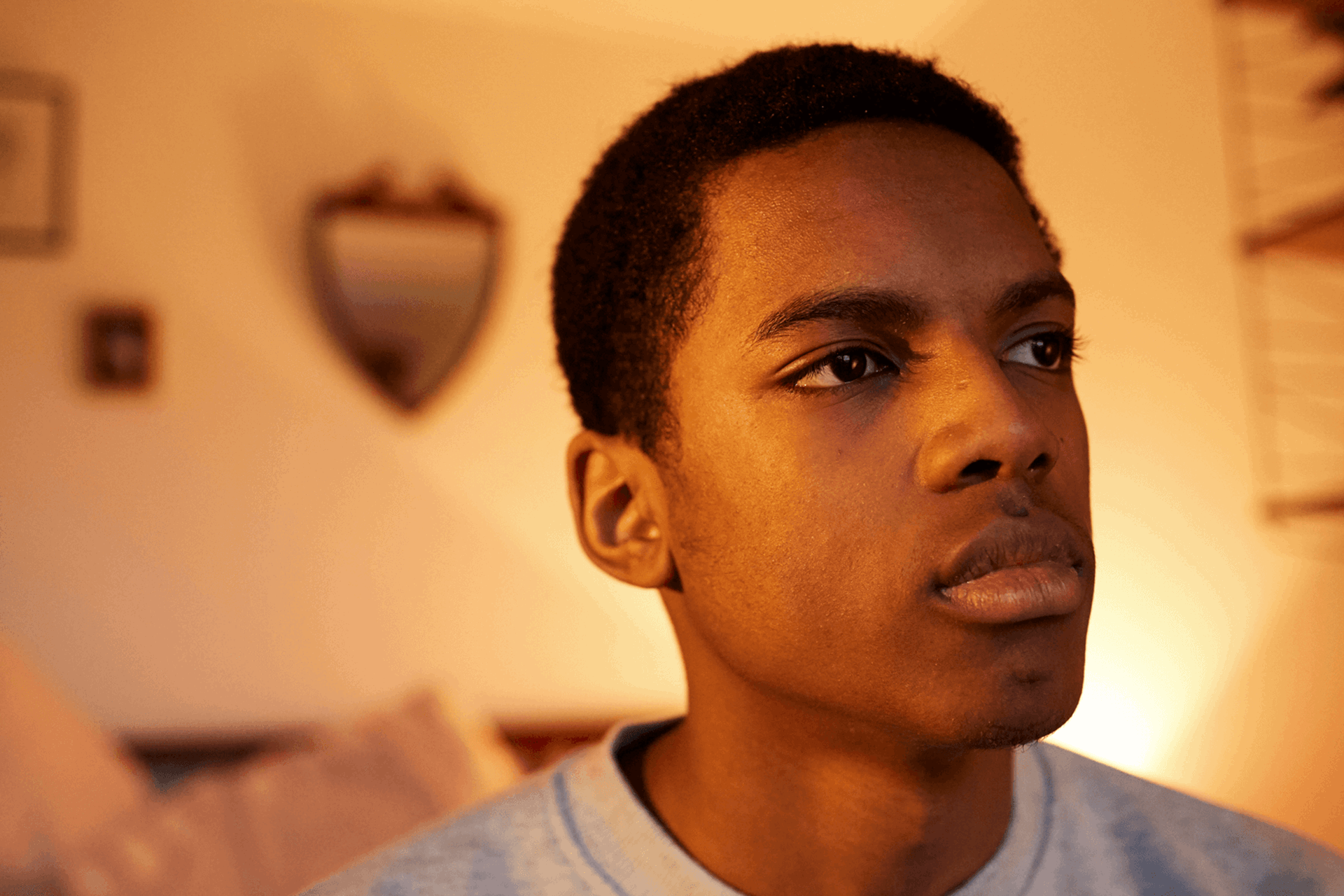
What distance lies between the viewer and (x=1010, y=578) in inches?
23.3

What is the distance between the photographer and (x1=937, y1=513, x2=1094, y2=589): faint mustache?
0.60m

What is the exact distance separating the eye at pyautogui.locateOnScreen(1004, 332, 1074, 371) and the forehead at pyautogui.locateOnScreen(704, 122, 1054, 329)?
0.06m

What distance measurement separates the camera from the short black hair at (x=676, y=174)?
0.73 metres

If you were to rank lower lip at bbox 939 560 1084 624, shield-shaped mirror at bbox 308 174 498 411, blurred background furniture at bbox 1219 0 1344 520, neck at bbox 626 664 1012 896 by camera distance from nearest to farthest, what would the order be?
lower lip at bbox 939 560 1084 624 → neck at bbox 626 664 1012 896 → shield-shaped mirror at bbox 308 174 498 411 → blurred background furniture at bbox 1219 0 1344 520

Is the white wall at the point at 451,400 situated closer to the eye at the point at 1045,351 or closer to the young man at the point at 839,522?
the young man at the point at 839,522

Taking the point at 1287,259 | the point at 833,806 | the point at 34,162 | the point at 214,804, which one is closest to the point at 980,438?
the point at 833,806

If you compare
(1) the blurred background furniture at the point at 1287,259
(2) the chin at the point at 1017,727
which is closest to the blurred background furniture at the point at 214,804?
(2) the chin at the point at 1017,727

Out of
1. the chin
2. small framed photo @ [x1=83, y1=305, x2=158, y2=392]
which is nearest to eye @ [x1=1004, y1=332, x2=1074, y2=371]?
the chin

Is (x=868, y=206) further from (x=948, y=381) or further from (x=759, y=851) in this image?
(x=759, y=851)

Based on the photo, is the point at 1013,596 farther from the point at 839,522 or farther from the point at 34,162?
the point at 34,162

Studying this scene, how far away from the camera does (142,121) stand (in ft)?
7.02

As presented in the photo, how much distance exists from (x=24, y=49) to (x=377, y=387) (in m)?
1.02

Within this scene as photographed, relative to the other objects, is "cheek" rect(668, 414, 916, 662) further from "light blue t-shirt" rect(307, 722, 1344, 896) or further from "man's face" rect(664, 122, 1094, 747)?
"light blue t-shirt" rect(307, 722, 1344, 896)

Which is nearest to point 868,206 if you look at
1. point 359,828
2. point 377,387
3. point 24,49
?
point 359,828
